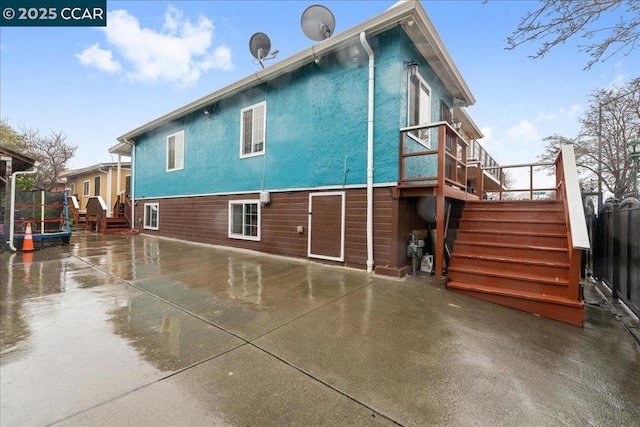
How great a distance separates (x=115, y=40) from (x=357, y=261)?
10.7 m

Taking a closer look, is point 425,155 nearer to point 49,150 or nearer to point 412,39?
point 412,39

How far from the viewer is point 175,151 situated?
10609mm

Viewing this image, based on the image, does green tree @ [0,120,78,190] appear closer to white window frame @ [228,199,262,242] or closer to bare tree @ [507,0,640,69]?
white window frame @ [228,199,262,242]

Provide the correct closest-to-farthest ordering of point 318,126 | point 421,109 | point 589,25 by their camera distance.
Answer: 1. point 589,25
2. point 421,109
3. point 318,126

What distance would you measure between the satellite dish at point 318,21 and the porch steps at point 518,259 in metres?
5.47

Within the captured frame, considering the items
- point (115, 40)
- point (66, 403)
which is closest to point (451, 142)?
point (66, 403)

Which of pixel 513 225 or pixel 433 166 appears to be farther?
pixel 433 166

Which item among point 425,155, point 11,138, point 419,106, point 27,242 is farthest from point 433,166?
point 11,138

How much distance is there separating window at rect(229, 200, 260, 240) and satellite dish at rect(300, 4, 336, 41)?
4592 mm

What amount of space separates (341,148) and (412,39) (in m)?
2.61

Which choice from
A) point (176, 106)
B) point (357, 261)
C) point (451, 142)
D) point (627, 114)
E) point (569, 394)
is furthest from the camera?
point (627, 114)

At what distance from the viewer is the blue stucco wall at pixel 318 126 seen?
525 centimetres

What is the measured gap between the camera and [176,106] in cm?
955

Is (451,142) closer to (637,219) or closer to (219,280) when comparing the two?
(637,219)
